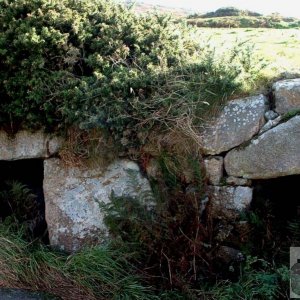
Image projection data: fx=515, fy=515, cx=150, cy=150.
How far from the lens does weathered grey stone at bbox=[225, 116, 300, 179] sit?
421cm

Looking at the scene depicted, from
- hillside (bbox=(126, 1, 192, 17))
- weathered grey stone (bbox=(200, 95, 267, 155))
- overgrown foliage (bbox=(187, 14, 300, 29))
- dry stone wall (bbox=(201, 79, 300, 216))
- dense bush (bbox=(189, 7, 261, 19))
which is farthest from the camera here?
dense bush (bbox=(189, 7, 261, 19))

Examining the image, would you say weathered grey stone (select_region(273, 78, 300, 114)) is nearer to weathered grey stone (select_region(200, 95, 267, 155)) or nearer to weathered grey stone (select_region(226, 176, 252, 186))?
weathered grey stone (select_region(200, 95, 267, 155))

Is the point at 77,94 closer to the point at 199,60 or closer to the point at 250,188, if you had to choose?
the point at 199,60

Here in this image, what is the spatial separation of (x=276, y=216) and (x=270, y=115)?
901 millimetres

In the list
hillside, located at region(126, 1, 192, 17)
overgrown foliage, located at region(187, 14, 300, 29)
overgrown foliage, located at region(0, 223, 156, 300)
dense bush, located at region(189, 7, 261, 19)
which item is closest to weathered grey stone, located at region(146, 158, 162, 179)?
overgrown foliage, located at region(0, 223, 156, 300)

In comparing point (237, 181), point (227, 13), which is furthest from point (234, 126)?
point (227, 13)

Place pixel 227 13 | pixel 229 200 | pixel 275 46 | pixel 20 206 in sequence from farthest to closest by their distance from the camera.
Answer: pixel 227 13
pixel 275 46
pixel 20 206
pixel 229 200

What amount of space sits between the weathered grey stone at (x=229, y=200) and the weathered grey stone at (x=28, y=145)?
1.50m

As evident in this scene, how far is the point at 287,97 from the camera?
173 inches

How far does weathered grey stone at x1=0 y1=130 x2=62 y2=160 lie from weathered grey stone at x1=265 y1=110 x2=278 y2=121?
73.4 inches

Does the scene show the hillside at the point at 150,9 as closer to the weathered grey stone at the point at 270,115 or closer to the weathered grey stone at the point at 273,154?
the weathered grey stone at the point at 270,115

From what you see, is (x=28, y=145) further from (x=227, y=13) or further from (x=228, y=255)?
(x=227, y=13)

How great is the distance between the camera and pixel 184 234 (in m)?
4.14

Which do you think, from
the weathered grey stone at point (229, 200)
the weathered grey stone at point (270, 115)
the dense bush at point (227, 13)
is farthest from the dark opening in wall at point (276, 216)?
the dense bush at point (227, 13)
